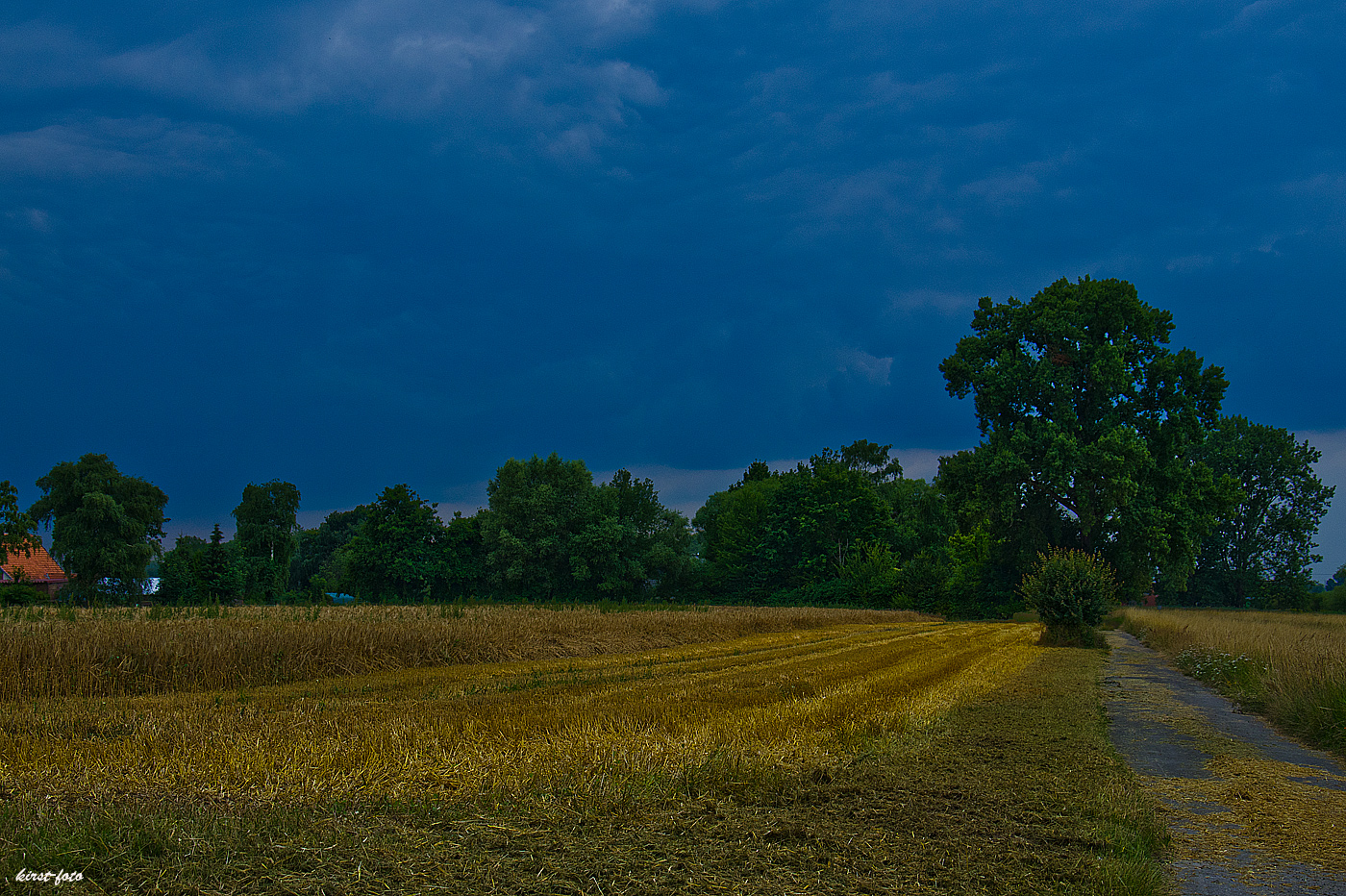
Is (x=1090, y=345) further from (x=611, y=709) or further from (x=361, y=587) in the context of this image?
(x=361, y=587)

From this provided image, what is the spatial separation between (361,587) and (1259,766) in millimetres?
68390

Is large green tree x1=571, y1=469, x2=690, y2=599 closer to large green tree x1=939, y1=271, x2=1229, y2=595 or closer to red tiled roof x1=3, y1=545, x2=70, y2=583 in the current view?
large green tree x1=939, y1=271, x2=1229, y2=595

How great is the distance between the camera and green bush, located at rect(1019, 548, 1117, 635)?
1098 inches

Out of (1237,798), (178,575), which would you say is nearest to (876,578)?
(178,575)

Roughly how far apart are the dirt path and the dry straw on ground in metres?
13.1

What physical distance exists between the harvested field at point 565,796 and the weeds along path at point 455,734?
44mm

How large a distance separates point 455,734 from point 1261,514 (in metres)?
94.6

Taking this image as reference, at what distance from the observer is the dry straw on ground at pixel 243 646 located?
11961 mm

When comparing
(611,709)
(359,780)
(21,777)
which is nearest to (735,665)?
(611,709)

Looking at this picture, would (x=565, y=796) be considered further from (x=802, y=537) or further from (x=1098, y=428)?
(x=802, y=537)

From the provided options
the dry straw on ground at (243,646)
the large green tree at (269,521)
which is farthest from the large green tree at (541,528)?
the dry straw on ground at (243,646)

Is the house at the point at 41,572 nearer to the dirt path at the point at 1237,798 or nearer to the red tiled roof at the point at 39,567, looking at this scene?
the red tiled roof at the point at 39,567

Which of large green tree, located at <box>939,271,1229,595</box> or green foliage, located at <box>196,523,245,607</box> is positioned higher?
large green tree, located at <box>939,271,1229,595</box>

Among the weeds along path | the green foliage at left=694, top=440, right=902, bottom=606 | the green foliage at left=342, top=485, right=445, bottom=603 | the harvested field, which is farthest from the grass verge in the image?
the green foliage at left=342, top=485, right=445, bottom=603
